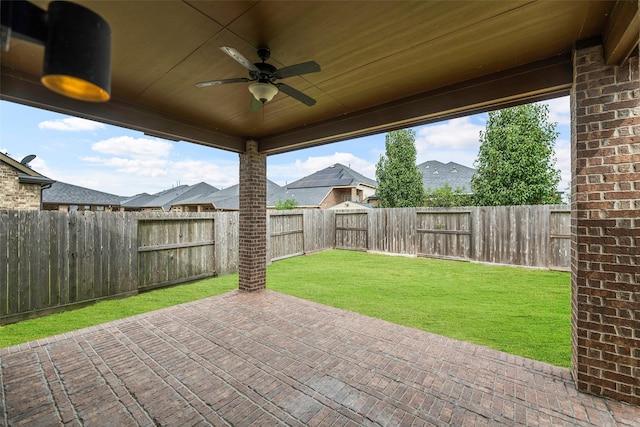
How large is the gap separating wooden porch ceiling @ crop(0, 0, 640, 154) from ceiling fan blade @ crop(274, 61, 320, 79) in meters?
0.23

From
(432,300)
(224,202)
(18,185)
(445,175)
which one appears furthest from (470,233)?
(224,202)

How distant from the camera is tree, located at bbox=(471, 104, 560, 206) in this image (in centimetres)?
1090

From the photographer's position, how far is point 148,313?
4.19 meters

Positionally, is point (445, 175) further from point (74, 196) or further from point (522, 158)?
point (74, 196)

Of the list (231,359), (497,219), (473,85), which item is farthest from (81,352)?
(497,219)

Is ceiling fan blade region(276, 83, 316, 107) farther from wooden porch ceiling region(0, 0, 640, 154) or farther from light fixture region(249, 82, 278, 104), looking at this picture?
wooden porch ceiling region(0, 0, 640, 154)

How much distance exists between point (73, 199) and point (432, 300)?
2103 centimetres

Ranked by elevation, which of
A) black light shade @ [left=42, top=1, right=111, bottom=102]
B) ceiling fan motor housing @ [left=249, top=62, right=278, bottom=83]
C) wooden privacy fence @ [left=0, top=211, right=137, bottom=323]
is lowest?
wooden privacy fence @ [left=0, top=211, right=137, bottom=323]

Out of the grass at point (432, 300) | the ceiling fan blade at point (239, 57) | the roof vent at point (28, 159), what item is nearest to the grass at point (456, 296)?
the grass at point (432, 300)

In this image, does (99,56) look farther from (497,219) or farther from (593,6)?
(497,219)

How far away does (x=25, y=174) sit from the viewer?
8703mm

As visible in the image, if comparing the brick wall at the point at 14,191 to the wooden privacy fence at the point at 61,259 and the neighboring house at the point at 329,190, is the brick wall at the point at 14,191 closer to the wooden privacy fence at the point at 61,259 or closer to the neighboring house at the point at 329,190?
A: the wooden privacy fence at the point at 61,259

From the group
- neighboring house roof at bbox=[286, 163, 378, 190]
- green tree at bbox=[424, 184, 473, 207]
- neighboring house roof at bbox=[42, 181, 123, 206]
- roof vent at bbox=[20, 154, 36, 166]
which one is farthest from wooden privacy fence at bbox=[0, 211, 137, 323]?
neighboring house roof at bbox=[286, 163, 378, 190]

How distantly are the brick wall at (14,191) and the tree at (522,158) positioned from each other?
55.1 ft
